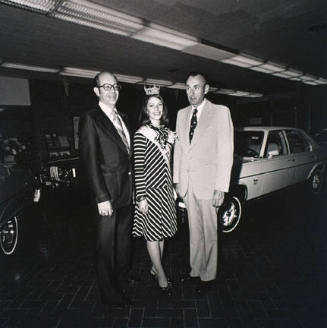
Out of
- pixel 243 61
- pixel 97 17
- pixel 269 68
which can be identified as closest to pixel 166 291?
pixel 97 17

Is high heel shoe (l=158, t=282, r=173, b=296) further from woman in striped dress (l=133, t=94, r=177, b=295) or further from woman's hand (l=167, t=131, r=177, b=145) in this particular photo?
woman's hand (l=167, t=131, r=177, b=145)

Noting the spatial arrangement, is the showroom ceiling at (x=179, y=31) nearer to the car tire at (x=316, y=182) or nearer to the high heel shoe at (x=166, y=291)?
the car tire at (x=316, y=182)

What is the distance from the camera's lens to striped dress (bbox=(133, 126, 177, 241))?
94.7 inches

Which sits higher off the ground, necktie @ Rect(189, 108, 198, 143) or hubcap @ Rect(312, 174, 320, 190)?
necktie @ Rect(189, 108, 198, 143)

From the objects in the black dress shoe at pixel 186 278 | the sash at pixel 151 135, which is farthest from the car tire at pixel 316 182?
the sash at pixel 151 135

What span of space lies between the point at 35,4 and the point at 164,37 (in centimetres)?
240

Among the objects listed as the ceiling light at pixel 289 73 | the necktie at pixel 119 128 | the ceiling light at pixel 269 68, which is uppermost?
the ceiling light at pixel 289 73

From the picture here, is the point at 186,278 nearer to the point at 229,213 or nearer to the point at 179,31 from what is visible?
the point at 229,213

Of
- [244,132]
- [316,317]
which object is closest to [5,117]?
[244,132]

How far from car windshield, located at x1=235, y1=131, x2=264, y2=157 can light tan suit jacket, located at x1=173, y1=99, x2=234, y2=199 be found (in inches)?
91.2

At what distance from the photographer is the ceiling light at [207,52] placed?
20.2 ft

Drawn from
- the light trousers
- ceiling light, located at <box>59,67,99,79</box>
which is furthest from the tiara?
ceiling light, located at <box>59,67,99,79</box>

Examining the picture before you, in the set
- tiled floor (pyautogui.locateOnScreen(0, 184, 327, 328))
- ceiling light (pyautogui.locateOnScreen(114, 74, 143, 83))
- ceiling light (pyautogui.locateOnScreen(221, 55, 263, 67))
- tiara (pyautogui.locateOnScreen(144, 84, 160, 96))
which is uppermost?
ceiling light (pyautogui.locateOnScreen(221, 55, 263, 67))

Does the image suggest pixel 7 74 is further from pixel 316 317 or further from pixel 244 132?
pixel 316 317
